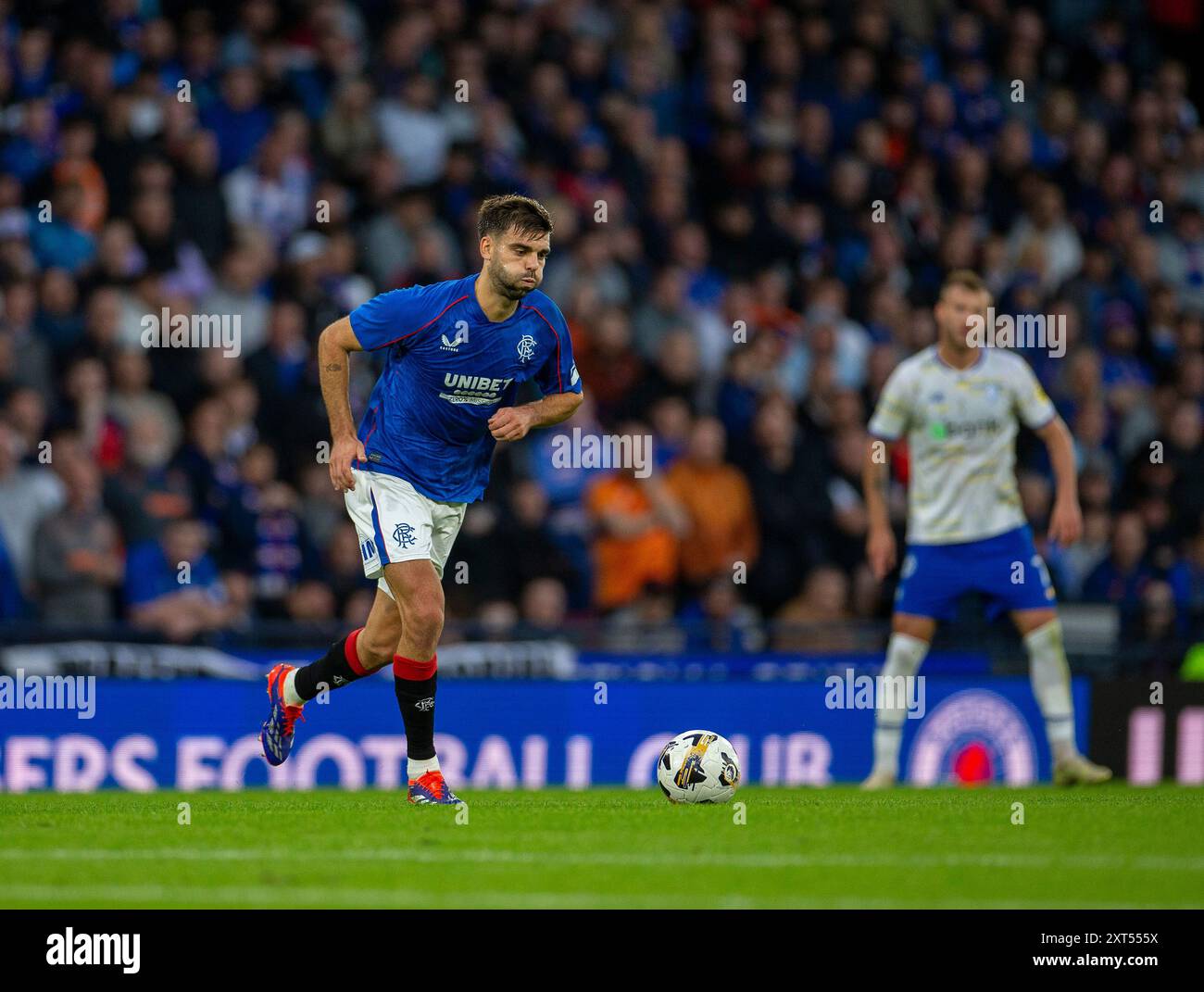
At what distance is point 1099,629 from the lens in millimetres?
13922

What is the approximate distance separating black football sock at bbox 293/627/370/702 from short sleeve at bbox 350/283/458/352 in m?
1.34

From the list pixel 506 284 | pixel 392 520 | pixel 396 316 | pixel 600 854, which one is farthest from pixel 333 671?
pixel 600 854

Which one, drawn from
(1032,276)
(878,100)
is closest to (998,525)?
(1032,276)

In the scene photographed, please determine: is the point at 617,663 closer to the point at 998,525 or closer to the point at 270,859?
the point at 998,525

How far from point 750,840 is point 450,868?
1341 mm

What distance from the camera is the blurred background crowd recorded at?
13078mm

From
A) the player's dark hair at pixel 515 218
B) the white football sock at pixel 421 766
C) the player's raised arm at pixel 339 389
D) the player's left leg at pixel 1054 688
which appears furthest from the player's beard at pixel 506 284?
the player's left leg at pixel 1054 688

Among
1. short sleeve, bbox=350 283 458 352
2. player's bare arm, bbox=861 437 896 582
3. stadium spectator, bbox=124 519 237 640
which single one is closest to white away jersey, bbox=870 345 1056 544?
player's bare arm, bbox=861 437 896 582

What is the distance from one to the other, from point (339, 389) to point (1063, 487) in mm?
4109

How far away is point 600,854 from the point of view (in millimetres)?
7152

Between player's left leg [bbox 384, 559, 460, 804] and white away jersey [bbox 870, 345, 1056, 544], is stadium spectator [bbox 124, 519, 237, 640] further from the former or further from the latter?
white away jersey [bbox 870, 345, 1056, 544]

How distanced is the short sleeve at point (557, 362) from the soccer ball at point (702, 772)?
1686 mm

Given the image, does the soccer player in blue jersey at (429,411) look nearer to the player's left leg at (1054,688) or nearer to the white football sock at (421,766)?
the white football sock at (421,766)

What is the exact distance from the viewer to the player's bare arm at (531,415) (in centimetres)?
805
